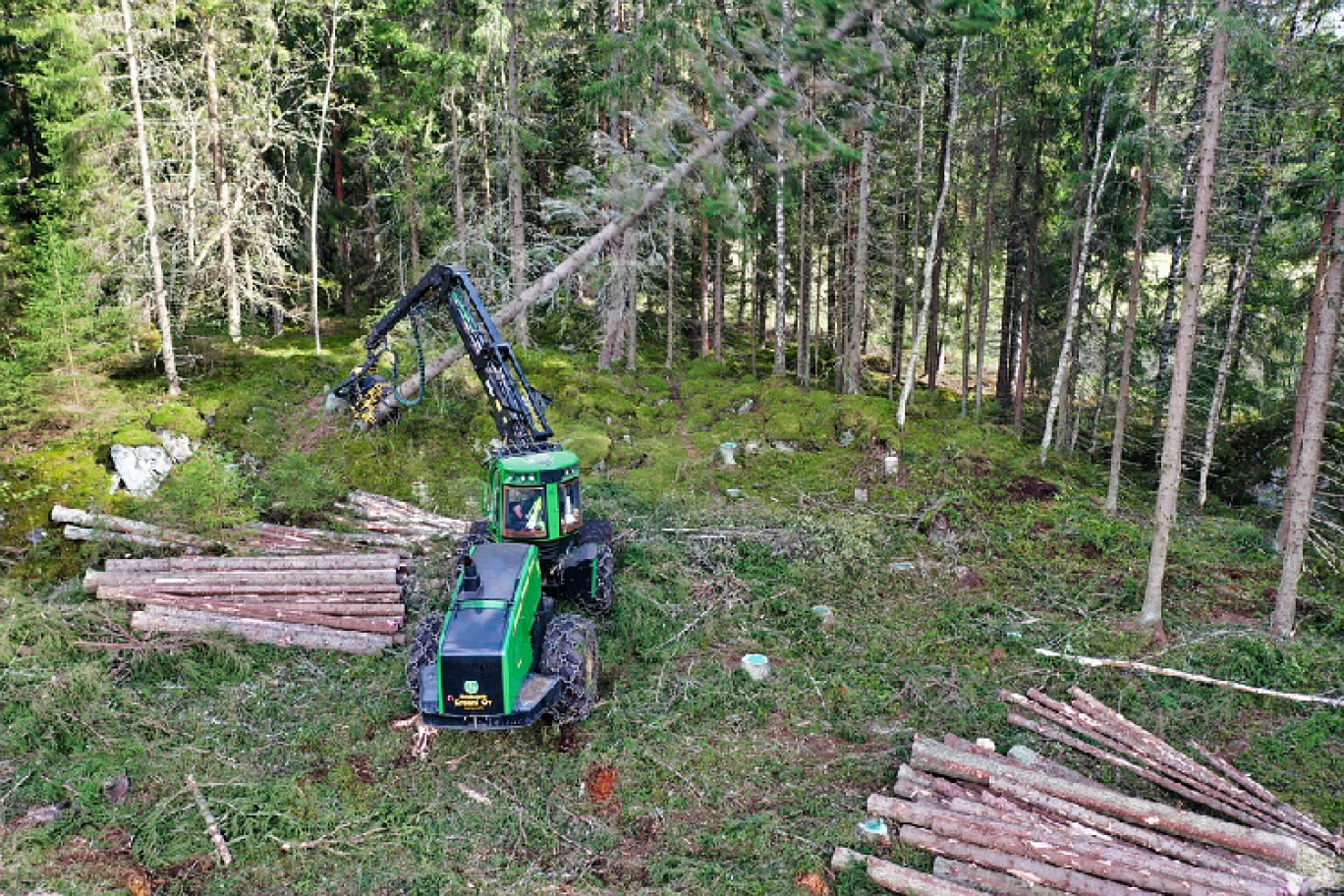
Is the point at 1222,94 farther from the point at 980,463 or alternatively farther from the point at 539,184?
the point at 539,184

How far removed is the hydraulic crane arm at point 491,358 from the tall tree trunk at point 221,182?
465 inches

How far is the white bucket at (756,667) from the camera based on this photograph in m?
9.97

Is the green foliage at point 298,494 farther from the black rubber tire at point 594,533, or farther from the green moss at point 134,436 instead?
the black rubber tire at point 594,533

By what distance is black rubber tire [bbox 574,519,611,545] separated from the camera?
11561mm

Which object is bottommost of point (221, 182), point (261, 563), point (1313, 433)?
point (261, 563)

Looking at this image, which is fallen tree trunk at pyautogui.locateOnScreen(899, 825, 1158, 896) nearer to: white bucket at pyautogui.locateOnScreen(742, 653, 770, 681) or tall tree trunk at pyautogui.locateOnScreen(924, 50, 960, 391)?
white bucket at pyautogui.locateOnScreen(742, 653, 770, 681)

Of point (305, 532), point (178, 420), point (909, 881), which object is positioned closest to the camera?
point (909, 881)

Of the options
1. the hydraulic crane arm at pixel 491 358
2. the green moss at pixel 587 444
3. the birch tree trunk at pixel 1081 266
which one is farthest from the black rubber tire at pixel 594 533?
the birch tree trunk at pixel 1081 266

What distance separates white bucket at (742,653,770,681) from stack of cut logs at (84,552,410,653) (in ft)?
15.7

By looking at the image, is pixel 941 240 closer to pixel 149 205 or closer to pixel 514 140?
pixel 514 140

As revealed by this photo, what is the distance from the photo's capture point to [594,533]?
11.8 metres

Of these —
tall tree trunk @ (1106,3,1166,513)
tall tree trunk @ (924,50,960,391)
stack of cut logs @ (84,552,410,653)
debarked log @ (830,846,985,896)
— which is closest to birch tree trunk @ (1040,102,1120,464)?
tall tree trunk @ (1106,3,1166,513)

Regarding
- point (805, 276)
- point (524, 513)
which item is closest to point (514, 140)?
point (805, 276)

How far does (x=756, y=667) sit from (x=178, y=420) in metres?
14.0
